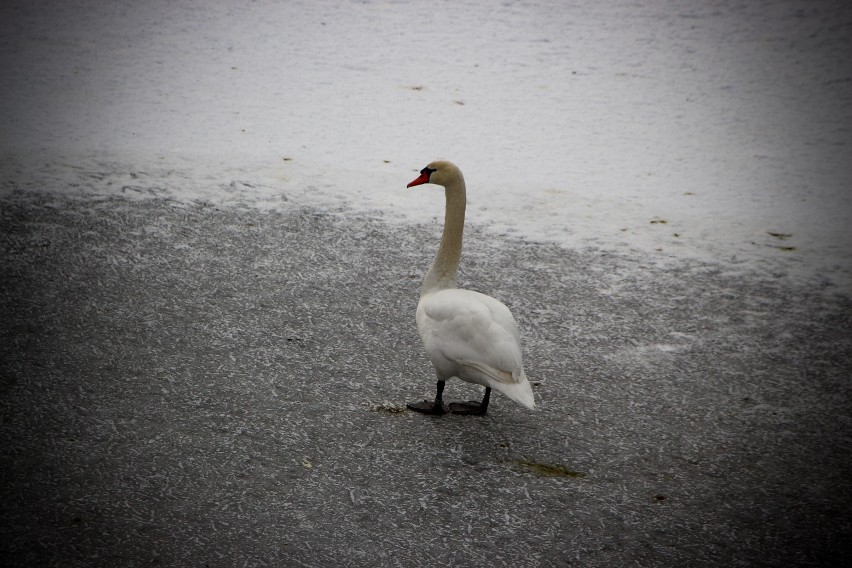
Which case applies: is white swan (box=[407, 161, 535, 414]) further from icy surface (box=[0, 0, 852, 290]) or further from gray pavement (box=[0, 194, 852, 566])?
icy surface (box=[0, 0, 852, 290])

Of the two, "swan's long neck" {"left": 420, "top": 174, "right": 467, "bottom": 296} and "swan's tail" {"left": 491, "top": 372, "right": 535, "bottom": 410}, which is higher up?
"swan's long neck" {"left": 420, "top": 174, "right": 467, "bottom": 296}

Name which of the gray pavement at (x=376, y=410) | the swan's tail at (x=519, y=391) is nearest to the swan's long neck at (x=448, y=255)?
the gray pavement at (x=376, y=410)

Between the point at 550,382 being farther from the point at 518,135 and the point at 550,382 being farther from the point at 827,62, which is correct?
the point at 827,62

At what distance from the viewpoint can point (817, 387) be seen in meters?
3.77

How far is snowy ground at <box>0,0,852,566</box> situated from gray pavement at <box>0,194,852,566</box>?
1 centimetres

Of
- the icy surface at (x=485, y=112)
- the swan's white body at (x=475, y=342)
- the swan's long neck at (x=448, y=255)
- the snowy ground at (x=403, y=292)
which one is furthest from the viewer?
the icy surface at (x=485, y=112)

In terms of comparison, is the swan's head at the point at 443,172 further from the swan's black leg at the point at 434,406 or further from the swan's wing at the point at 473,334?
the swan's black leg at the point at 434,406

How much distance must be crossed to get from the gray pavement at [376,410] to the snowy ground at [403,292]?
0.01 m

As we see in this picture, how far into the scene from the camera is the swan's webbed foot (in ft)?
11.3

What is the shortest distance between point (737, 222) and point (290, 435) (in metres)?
3.79

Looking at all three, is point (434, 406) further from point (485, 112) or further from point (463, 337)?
point (485, 112)

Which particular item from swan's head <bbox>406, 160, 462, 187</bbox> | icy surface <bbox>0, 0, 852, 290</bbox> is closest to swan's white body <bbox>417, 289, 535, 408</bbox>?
swan's head <bbox>406, 160, 462, 187</bbox>

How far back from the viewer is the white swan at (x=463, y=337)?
10.4 feet

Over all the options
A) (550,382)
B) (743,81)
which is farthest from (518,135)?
(550,382)
